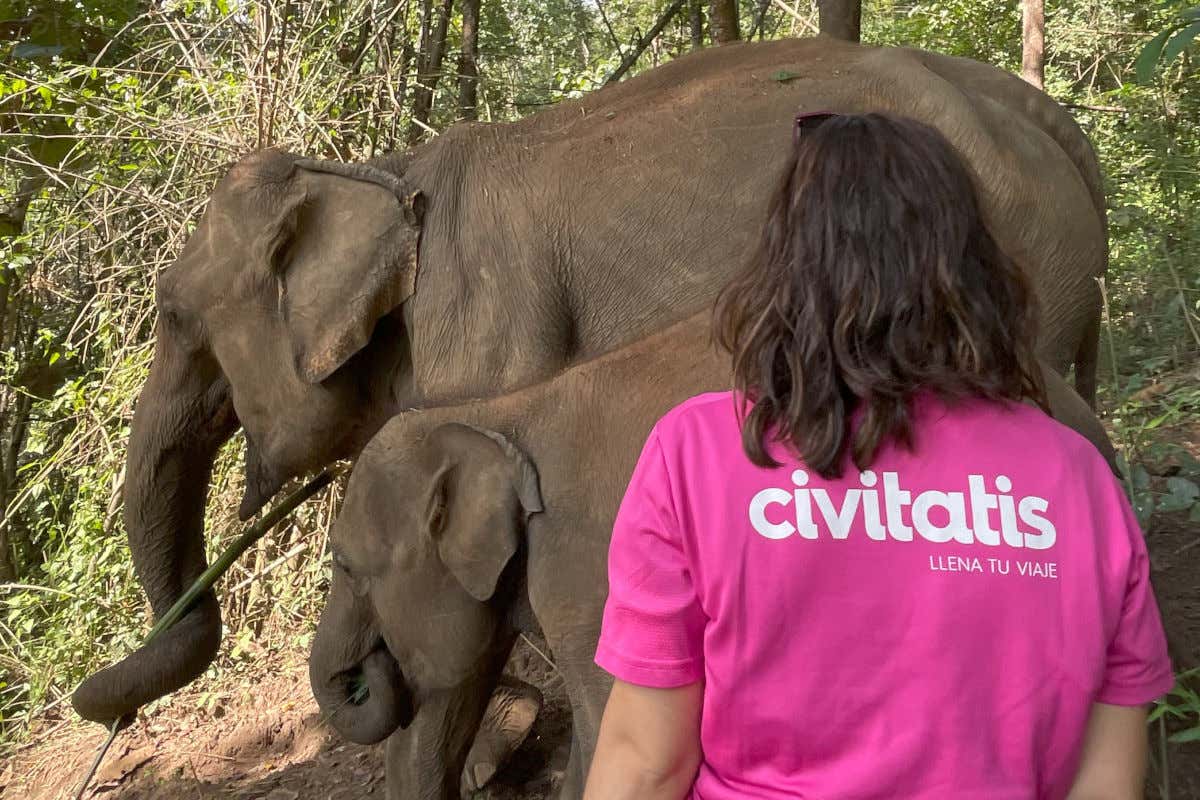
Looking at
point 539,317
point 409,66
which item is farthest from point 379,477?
point 409,66

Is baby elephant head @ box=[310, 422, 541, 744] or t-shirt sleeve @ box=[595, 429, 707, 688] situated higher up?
t-shirt sleeve @ box=[595, 429, 707, 688]

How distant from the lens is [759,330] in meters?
1.24

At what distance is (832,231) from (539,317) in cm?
222

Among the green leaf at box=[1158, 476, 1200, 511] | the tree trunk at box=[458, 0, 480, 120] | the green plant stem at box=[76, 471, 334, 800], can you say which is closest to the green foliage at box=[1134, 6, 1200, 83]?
the green leaf at box=[1158, 476, 1200, 511]

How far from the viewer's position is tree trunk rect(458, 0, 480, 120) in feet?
20.6

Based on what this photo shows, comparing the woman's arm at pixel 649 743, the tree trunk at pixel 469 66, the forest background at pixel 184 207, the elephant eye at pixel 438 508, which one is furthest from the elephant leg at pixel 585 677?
the tree trunk at pixel 469 66

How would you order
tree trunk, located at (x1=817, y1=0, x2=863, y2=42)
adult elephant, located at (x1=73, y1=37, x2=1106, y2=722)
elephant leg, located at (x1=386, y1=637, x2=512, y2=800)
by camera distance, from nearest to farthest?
elephant leg, located at (x1=386, y1=637, x2=512, y2=800)
adult elephant, located at (x1=73, y1=37, x2=1106, y2=722)
tree trunk, located at (x1=817, y1=0, x2=863, y2=42)

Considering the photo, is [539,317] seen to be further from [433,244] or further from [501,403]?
[501,403]

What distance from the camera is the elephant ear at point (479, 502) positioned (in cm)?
225

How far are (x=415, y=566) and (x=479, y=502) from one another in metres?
0.31

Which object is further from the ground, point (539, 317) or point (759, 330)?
point (759, 330)

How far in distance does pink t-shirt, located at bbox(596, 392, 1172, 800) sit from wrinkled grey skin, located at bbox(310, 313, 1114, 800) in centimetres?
89

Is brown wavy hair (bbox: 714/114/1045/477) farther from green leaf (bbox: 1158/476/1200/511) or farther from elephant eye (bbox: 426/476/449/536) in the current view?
green leaf (bbox: 1158/476/1200/511)

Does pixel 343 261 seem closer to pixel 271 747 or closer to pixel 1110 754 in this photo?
pixel 271 747
